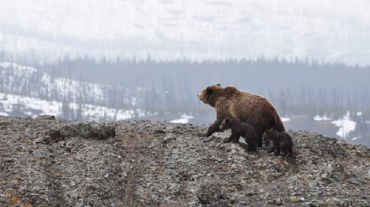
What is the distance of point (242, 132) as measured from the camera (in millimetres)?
17609

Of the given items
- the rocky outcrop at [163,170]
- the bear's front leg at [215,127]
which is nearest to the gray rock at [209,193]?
the rocky outcrop at [163,170]

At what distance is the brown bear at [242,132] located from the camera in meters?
17.3

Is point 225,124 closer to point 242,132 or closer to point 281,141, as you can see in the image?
point 242,132

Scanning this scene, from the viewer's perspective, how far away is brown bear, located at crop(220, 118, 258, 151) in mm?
17344

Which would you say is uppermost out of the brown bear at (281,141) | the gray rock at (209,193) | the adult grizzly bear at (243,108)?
the adult grizzly bear at (243,108)

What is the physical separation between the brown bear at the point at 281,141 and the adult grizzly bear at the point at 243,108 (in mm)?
563

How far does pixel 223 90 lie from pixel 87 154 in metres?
6.03

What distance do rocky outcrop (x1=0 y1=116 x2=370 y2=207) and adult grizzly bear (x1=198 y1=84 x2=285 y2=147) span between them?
803 mm

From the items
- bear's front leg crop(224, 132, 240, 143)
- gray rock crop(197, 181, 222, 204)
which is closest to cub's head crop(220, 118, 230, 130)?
bear's front leg crop(224, 132, 240, 143)

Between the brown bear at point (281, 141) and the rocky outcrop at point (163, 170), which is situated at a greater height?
the brown bear at point (281, 141)

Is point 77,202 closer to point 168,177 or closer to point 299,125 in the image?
point 168,177

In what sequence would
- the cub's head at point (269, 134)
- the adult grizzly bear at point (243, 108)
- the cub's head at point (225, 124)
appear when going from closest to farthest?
the cub's head at point (269, 134), the adult grizzly bear at point (243, 108), the cub's head at point (225, 124)

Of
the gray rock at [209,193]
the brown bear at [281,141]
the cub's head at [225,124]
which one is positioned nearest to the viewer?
the gray rock at [209,193]

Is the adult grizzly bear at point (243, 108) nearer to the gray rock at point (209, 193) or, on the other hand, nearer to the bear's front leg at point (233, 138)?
the bear's front leg at point (233, 138)
